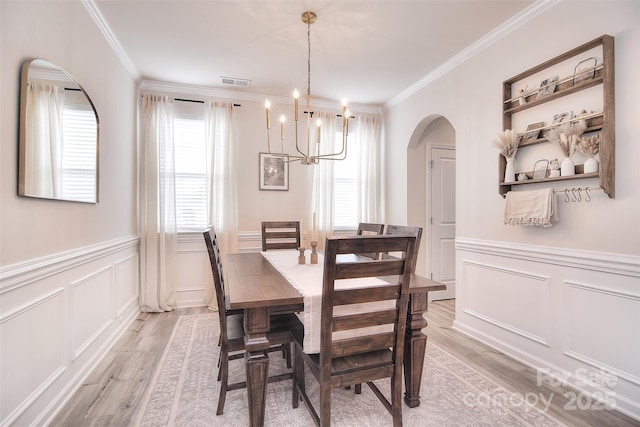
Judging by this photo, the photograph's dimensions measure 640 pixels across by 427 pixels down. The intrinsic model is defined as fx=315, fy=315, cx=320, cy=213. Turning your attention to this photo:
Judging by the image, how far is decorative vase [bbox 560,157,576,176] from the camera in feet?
7.01

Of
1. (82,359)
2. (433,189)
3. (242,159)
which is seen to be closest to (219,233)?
(242,159)

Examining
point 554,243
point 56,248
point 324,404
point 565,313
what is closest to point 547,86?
point 554,243

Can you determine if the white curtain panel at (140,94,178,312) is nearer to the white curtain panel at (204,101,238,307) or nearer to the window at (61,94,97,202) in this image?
the white curtain panel at (204,101,238,307)

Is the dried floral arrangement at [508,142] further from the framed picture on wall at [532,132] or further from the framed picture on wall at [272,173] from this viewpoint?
the framed picture on wall at [272,173]

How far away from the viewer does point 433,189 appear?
4.28 metres

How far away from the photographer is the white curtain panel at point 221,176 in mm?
3947

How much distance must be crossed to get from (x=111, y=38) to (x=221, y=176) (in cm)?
174

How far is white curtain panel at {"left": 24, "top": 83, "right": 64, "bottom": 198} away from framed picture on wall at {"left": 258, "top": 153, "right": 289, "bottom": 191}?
2.41 m

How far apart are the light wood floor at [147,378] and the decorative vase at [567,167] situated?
4.83 ft

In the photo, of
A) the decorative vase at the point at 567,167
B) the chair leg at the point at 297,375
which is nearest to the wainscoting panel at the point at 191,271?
the chair leg at the point at 297,375

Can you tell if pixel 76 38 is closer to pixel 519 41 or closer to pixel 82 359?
pixel 82 359

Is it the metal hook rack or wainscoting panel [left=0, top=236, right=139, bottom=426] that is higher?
the metal hook rack

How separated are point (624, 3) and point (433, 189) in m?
2.57

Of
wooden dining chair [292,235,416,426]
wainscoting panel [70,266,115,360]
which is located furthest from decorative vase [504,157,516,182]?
wainscoting panel [70,266,115,360]
